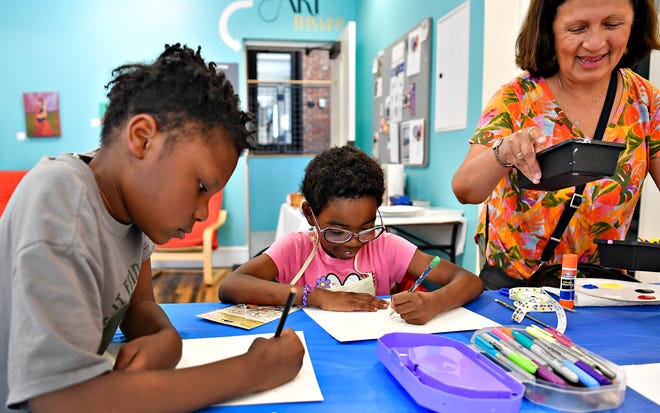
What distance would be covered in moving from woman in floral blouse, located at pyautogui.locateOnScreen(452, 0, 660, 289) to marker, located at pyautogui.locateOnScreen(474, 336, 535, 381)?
47 centimetres

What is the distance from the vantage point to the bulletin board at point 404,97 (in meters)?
3.06

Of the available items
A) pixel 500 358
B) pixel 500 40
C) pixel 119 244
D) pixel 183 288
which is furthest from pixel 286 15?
pixel 500 358

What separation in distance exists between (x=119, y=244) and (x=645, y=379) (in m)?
0.74

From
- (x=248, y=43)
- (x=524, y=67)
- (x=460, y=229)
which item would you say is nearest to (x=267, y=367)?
(x=524, y=67)

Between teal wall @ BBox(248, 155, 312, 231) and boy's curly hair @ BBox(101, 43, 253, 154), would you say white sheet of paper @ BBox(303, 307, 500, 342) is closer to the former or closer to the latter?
boy's curly hair @ BBox(101, 43, 253, 154)

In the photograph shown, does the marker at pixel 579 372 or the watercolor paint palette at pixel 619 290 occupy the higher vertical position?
the marker at pixel 579 372

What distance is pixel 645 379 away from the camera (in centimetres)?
65

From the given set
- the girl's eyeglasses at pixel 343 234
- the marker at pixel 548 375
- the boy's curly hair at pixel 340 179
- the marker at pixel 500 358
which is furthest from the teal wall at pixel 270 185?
the marker at pixel 548 375

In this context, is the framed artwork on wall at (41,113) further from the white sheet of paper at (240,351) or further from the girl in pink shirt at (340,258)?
the white sheet of paper at (240,351)

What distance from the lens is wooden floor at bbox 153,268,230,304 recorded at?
353cm

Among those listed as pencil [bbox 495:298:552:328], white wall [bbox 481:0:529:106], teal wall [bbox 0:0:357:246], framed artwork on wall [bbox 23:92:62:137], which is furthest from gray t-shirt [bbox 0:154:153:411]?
framed artwork on wall [bbox 23:92:62:137]

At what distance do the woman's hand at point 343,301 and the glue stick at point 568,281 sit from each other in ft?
1.20

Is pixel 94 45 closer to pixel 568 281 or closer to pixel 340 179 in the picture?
pixel 340 179

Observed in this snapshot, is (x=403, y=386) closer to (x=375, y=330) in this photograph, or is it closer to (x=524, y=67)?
(x=375, y=330)
